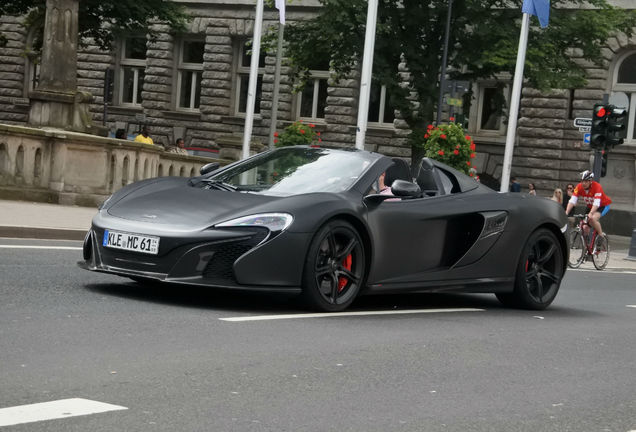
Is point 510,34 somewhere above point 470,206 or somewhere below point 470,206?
above

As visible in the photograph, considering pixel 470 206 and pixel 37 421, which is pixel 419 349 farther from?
pixel 37 421

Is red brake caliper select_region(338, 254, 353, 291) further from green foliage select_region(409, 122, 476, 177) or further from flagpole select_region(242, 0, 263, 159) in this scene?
flagpole select_region(242, 0, 263, 159)

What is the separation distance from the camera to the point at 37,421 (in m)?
4.84

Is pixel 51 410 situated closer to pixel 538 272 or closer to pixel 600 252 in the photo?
pixel 538 272

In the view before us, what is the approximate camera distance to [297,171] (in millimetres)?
9531

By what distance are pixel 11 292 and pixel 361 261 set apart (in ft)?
7.91

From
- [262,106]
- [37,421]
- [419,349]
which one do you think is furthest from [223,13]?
[37,421]

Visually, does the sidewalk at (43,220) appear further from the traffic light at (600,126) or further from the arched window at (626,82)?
the arched window at (626,82)

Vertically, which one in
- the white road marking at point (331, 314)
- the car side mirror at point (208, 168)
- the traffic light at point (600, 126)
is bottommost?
the white road marking at point (331, 314)

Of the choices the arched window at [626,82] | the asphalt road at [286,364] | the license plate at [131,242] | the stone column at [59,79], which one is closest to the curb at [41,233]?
the asphalt road at [286,364]

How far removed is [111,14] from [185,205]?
31605 millimetres

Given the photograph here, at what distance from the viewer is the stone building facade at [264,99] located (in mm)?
38062

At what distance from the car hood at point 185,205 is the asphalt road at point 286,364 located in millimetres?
572

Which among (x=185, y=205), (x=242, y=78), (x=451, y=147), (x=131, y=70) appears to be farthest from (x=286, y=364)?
(x=131, y=70)
